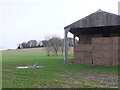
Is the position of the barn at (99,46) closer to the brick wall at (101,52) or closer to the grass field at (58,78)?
the brick wall at (101,52)

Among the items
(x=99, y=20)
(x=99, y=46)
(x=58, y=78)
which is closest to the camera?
(x=58, y=78)

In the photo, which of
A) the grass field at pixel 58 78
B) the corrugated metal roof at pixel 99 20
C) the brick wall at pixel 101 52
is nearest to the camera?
the grass field at pixel 58 78

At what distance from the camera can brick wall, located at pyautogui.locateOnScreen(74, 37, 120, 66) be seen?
19547 mm

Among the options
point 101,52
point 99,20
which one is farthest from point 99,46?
point 99,20

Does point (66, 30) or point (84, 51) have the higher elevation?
point (66, 30)

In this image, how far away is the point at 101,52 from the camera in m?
20.1

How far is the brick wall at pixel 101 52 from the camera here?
19.5m

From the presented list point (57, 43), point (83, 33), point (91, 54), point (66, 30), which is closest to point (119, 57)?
point (91, 54)

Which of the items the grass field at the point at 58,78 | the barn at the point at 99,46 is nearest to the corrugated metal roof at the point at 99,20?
the barn at the point at 99,46

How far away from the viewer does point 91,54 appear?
69.7 ft

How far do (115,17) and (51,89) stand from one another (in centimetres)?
1474

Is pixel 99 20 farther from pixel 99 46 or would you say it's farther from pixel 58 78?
pixel 58 78

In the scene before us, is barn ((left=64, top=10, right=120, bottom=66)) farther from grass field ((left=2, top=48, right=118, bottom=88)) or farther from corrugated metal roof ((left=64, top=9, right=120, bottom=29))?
grass field ((left=2, top=48, right=118, bottom=88))

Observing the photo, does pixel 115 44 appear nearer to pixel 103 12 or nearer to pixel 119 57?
pixel 119 57
